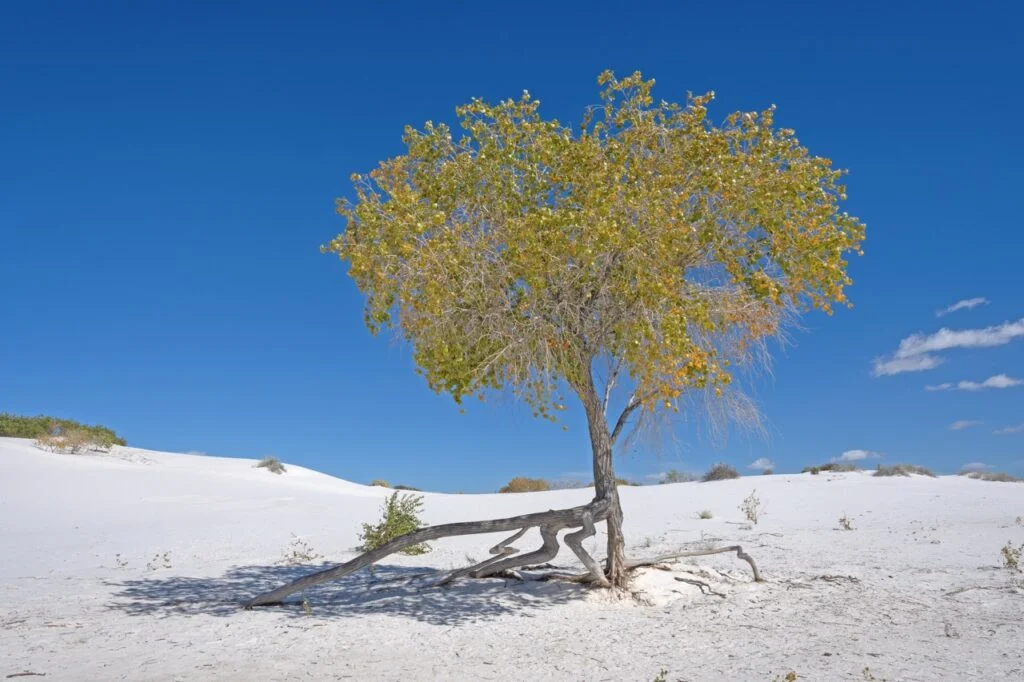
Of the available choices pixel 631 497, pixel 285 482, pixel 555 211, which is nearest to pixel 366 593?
pixel 555 211

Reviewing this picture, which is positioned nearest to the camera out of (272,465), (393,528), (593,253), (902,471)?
(593,253)

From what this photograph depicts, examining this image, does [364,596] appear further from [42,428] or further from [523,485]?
[42,428]

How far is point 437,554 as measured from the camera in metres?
15.3

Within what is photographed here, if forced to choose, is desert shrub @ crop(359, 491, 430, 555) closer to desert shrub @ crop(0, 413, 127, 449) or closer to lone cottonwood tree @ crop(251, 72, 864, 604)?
lone cottonwood tree @ crop(251, 72, 864, 604)

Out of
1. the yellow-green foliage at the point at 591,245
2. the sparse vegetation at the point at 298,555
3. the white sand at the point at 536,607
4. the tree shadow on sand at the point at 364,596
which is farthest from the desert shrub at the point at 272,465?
the yellow-green foliage at the point at 591,245

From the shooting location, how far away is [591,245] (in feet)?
30.9

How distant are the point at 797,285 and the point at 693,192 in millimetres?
1861

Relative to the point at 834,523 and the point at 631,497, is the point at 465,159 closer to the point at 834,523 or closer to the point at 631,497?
the point at 834,523

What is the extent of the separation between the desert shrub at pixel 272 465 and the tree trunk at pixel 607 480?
25.5 m

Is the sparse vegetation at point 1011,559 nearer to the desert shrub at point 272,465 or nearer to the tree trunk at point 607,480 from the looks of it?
the tree trunk at point 607,480

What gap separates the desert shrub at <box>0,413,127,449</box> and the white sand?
17.7 metres

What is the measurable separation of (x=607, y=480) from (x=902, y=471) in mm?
20185

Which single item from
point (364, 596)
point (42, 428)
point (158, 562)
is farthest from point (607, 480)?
point (42, 428)

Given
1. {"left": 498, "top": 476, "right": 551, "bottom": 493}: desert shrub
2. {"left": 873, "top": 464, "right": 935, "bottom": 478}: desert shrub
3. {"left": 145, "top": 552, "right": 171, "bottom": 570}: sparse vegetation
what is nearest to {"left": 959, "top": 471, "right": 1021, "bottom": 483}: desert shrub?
{"left": 873, "top": 464, "right": 935, "bottom": 478}: desert shrub
